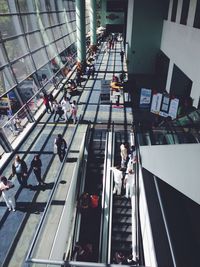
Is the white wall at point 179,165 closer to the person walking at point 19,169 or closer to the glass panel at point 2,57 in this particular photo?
the person walking at point 19,169

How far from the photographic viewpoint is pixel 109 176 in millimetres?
10438

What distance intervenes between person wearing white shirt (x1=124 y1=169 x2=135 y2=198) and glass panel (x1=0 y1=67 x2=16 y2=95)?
743 cm

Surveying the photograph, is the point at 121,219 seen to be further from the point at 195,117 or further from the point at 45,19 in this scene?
the point at 45,19

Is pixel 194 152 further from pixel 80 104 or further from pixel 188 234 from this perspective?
pixel 80 104

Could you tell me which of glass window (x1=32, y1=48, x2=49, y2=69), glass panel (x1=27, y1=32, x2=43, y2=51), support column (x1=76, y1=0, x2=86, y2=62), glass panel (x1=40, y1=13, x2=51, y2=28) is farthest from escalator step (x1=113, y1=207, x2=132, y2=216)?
support column (x1=76, y1=0, x2=86, y2=62)

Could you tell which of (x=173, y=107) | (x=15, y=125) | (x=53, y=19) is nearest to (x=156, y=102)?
(x=173, y=107)

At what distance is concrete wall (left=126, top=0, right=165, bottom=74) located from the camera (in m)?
20.4

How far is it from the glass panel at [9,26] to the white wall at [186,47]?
9.72 metres

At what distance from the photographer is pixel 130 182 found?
9.38 meters

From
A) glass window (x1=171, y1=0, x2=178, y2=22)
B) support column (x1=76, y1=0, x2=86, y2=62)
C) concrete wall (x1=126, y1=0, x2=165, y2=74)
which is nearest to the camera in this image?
glass window (x1=171, y1=0, x2=178, y2=22)

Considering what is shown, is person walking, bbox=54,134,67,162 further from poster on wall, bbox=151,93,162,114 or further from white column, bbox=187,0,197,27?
white column, bbox=187,0,197,27

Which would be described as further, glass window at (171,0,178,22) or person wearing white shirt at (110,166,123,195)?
glass window at (171,0,178,22)

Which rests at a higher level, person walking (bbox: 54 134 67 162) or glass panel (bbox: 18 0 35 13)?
glass panel (bbox: 18 0 35 13)

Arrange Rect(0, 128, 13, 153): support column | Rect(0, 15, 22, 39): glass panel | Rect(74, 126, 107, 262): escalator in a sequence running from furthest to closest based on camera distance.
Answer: Rect(0, 15, 22, 39): glass panel < Rect(0, 128, 13, 153): support column < Rect(74, 126, 107, 262): escalator
